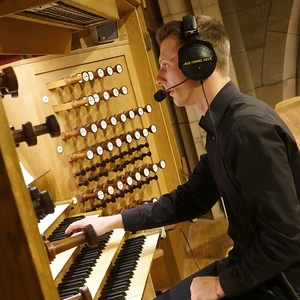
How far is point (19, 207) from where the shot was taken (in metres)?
0.81

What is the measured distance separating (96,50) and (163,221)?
1.59 metres

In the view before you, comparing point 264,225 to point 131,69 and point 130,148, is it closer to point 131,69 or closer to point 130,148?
point 130,148

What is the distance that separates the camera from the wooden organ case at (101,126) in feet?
9.02

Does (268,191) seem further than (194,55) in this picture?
No

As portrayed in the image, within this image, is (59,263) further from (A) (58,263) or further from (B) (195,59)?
(B) (195,59)

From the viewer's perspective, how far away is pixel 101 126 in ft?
10.0

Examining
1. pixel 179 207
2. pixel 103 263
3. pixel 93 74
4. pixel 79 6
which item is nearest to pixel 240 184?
pixel 179 207

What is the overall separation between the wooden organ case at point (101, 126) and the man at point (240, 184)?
74cm

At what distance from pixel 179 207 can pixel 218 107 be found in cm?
53

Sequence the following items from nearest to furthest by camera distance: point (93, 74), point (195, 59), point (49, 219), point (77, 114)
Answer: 1. point (195, 59)
2. point (49, 219)
3. point (77, 114)
4. point (93, 74)

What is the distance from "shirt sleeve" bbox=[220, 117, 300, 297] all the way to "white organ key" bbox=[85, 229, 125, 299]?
64cm

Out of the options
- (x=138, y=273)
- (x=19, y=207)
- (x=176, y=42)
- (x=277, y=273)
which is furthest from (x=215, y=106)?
(x=19, y=207)

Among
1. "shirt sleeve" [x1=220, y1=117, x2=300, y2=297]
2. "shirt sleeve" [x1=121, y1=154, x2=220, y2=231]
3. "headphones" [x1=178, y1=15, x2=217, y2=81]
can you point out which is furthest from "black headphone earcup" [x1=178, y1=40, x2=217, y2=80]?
"shirt sleeve" [x1=121, y1=154, x2=220, y2=231]

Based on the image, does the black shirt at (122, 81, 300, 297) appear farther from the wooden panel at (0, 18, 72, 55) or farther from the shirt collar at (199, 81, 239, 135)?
the wooden panel at (0, 18, 72, 55)
